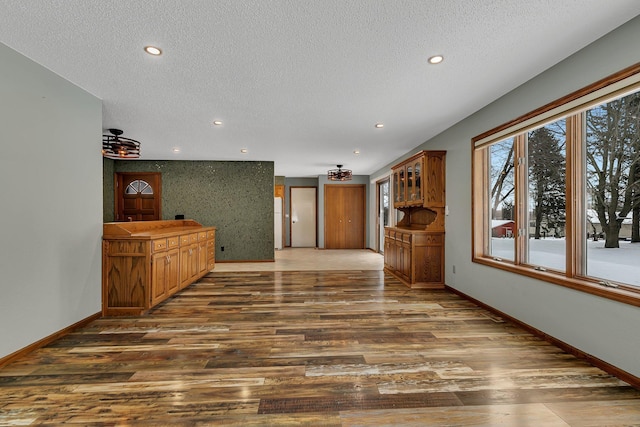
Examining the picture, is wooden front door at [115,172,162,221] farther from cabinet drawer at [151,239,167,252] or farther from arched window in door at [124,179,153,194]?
cabinet drawer at [151,239,167,252]

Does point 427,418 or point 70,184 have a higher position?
point 70,184

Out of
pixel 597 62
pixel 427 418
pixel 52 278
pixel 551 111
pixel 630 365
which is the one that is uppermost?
pixel 597 62

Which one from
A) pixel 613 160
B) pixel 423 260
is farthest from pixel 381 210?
pixel 613 160

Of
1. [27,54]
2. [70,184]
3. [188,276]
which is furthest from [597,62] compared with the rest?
[188,276]

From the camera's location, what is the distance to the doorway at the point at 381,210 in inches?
326

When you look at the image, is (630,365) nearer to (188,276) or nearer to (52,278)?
(52,278)

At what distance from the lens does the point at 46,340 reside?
256 centimetres

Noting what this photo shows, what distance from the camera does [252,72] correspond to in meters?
2.63

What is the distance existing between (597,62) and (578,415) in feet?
8.04

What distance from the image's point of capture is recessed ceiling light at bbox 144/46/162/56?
2256 mm

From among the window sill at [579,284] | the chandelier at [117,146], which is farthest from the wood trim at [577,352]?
the chandelier at [117,146]

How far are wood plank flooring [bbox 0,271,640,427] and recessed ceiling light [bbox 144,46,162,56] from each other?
2474mm

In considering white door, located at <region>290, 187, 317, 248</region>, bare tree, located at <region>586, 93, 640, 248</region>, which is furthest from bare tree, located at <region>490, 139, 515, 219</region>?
white door, located at <region>290, 187, 317, 248</region>

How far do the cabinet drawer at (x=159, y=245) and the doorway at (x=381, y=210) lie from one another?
231 inches
